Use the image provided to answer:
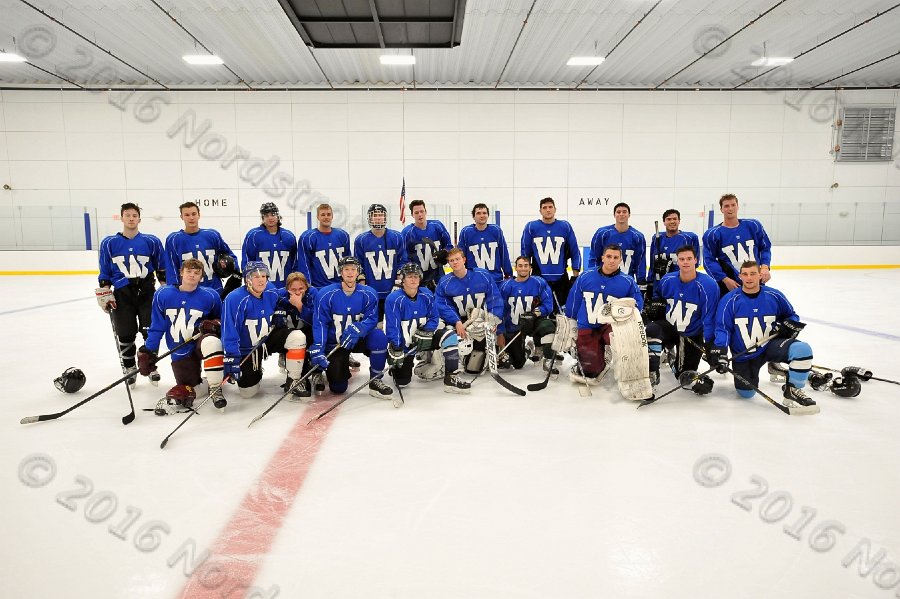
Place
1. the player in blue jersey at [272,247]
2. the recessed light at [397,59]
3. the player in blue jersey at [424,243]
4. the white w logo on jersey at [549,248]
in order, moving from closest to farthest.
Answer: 1. the player in blue jersey at [272,247]
2. the white w logo on jersey at [549,248]
3. the player in blue jersey at [424,243]
4. the recessed light at [397,59]

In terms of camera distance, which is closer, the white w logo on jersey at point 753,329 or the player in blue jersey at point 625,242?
the white w logo on jersey at point 753,329

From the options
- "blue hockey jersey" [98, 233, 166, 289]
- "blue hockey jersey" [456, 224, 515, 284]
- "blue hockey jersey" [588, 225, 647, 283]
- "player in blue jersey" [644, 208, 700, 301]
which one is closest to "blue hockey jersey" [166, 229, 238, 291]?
"blue hockey jersey" [98, 233, 166, 289]

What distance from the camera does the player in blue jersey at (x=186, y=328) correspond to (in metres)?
3.58

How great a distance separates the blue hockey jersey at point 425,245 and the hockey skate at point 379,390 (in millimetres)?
1584

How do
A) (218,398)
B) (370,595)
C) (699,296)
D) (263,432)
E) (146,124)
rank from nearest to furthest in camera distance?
1. (370,595)
2. (263,432)
3. (218,398)
4. (699,296)
5. (146,124)

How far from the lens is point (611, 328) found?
12.8 ft

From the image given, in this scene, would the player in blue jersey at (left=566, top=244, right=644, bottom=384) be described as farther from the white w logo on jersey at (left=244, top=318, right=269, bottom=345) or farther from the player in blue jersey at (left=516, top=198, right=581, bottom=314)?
the white w logo on jersey at (left=244, top=318, right=269, bottom=345)

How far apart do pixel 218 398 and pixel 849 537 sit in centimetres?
332

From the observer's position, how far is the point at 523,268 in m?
4.56

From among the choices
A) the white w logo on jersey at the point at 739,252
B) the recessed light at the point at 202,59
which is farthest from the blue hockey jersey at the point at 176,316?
the recessed light at the point at 202,59

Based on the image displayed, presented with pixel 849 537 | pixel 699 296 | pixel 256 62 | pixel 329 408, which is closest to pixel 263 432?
pixel 329 408

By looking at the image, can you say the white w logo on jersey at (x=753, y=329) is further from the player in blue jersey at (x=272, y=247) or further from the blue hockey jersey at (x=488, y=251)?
the player in blue jersey at (x=272, y=247)

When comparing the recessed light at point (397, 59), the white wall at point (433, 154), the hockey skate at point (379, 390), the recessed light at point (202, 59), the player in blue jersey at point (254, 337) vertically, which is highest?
the recessed light at point (397, 59)

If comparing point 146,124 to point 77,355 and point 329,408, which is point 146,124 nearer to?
point 77,355
